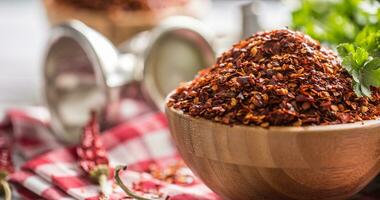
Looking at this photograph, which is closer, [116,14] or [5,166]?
[5,166]

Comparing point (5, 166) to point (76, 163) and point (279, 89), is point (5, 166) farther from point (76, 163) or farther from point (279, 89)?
point (279, 89)

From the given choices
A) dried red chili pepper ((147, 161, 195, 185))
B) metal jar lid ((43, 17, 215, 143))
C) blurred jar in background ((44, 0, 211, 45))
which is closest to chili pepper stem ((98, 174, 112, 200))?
dried red chili pepper ((147, 161, 195, 185))

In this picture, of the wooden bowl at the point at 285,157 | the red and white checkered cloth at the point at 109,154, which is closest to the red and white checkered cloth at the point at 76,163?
the red and white checkered cloth at the point at 109,154

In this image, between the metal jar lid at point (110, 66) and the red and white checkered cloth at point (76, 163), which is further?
the metal jar lid at point (110, 66)

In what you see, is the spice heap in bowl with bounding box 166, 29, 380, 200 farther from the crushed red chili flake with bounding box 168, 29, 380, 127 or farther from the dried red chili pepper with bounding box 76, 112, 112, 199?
the dried red chili pepper with bounding box 76, 112, 112, 199

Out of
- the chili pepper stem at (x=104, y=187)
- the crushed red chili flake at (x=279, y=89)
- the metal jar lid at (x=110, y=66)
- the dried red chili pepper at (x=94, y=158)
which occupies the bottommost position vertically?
the chili pepper stem at (x=104, y=187)

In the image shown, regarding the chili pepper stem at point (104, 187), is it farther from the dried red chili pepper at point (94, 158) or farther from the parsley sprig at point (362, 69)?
the parsley sprig at point (362, 69)

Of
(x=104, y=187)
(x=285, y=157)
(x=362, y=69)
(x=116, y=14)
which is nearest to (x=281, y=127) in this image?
(x=285, y=157)
